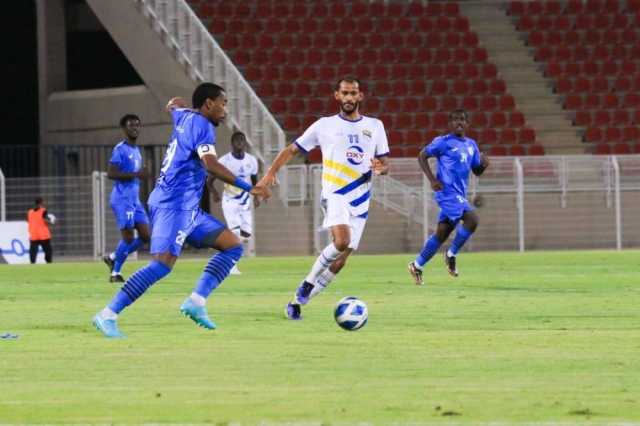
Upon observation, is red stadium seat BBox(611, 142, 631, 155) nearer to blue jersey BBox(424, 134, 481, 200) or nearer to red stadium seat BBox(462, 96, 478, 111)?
red stadium seat BBox(462, 96, 478, 111)

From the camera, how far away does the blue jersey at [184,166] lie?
1201cm

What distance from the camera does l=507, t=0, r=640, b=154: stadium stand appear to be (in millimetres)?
34844

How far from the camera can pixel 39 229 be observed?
30.0 m

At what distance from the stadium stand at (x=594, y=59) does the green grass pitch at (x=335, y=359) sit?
668 inches

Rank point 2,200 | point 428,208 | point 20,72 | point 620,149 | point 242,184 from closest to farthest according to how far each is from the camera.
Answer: point 242,184
point 2,200
point 428,208
point 620,149
point 20,72

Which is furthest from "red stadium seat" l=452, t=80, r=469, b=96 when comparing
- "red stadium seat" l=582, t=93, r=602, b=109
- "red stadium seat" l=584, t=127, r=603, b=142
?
"red stadium seat" l=584, t=127, r=603, b=142

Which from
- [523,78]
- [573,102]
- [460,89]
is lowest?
[573,102]

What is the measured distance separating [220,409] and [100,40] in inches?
1288

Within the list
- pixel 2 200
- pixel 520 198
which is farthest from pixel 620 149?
pixel 2 200

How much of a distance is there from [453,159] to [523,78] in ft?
52.3

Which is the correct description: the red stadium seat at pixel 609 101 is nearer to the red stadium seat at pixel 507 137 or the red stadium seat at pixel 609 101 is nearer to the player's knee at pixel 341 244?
the red stadium seat at pixel 507 137

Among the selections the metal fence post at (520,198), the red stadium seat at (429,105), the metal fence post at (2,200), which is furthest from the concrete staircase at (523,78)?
the metal fence post at (2,200)

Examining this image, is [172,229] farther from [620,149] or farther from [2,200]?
[620,149]

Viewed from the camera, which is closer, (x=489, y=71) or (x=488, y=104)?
(x=488, y=104)
